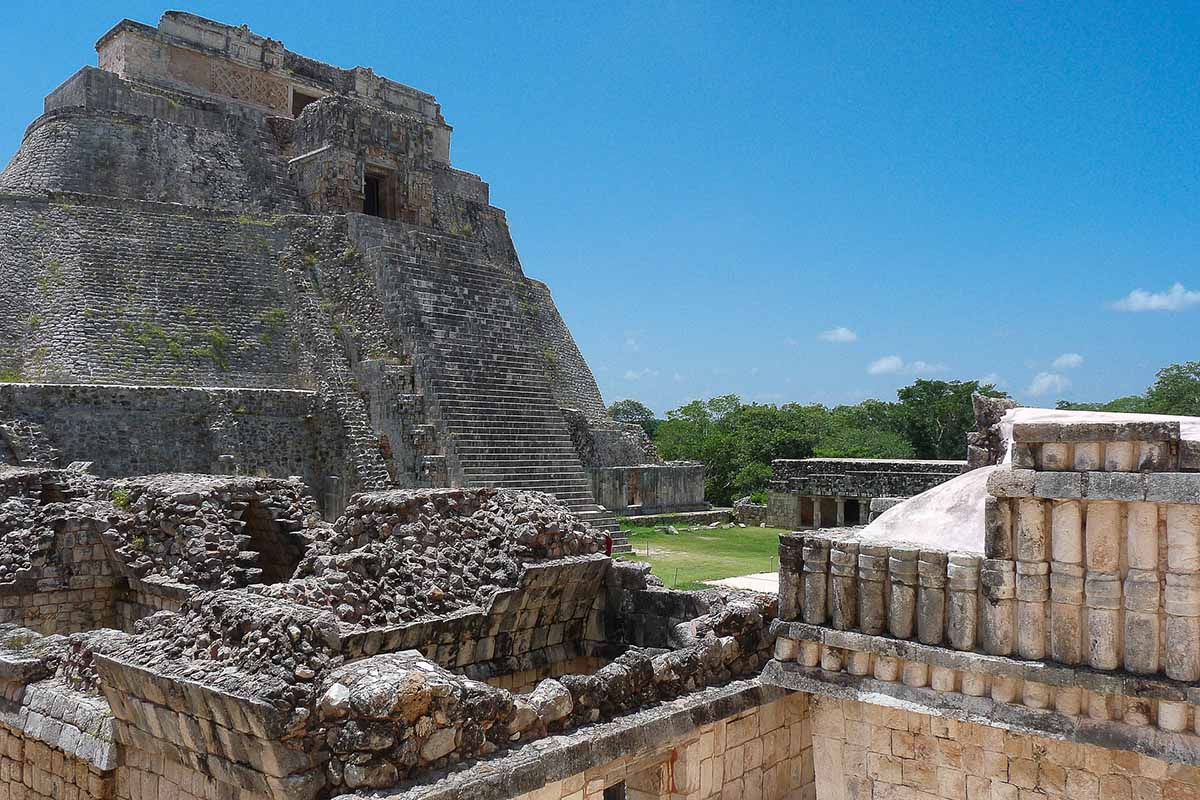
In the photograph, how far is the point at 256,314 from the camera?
17781mm

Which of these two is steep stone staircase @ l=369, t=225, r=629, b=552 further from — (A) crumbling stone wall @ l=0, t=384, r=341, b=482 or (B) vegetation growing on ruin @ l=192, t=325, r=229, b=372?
(B) vegetation growing on ruin @ l=192, t=325, r=229, b=372

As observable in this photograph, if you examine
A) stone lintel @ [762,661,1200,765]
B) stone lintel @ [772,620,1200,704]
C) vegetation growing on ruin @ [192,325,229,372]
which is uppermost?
vegetation growing on ruin @ [192,325,229,372]

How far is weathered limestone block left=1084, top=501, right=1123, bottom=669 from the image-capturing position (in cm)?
327

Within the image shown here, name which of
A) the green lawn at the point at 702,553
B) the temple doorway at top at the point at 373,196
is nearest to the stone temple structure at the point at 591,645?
the green lawn at the point at 702,553

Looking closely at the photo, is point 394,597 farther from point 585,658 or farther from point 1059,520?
point 1059,520

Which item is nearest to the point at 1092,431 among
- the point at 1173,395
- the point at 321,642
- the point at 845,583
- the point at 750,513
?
the point at 845,583

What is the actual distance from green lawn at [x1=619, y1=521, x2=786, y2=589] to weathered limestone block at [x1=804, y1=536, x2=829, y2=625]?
749 centimetres

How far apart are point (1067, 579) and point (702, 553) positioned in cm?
1328

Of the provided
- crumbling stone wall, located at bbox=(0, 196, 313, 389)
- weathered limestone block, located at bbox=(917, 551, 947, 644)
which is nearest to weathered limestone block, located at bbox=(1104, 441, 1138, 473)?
weathered limestone block, located at bbox=(917, 551, 947, 644)

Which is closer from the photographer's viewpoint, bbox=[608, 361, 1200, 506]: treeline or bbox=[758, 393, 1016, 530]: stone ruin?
bbox=[758, 393, 1016, 530]: stone ruin

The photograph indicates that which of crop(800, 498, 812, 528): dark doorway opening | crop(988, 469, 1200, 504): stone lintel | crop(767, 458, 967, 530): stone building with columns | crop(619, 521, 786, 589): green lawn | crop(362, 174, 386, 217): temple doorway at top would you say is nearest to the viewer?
crop(988, 469, 1200, 504): stone lintel

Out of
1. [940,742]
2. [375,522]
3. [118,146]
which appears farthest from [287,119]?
[940,742]

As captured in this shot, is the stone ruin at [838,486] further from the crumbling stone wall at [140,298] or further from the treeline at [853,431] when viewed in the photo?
the crumbling stone wall at [140,298]

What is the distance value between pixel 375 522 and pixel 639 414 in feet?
244
